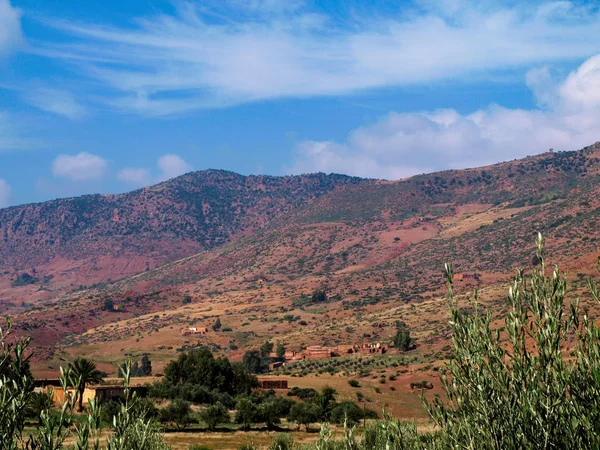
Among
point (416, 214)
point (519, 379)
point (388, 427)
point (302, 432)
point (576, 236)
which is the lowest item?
point (302, 432)

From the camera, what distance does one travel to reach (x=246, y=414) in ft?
161

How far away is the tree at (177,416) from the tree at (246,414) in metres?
3.86

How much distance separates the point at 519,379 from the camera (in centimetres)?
922

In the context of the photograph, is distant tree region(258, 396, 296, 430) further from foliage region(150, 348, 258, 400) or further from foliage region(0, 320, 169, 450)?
foliage region(0, 320, 169, 450)

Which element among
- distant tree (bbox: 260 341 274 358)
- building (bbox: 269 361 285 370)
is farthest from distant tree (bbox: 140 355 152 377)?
distant tree (bbox: 260 341 274 358)

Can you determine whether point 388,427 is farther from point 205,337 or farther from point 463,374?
point 205,337

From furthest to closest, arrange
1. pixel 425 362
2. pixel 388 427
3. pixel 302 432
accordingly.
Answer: pixel 425 362, pixel 302 432, pixel 388 427

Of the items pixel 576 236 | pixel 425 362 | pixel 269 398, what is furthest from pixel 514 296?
pixel 576 236

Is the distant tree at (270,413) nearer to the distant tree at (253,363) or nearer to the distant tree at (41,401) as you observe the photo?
the distant tree at (253,363)

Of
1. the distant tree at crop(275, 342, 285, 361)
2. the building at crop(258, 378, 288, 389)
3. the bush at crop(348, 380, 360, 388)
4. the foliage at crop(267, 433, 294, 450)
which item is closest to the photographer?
the foliage at crop(267, 433, 294, 450)

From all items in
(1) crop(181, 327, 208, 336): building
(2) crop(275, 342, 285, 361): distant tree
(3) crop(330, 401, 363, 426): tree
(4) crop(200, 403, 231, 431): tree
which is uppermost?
(1) crop(181, 327, 208, 336): building

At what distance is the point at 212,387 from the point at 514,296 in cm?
5576

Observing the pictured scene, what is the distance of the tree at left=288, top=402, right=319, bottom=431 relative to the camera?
162ft

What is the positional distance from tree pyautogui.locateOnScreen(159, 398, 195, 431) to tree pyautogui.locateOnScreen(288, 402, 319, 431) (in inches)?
321
